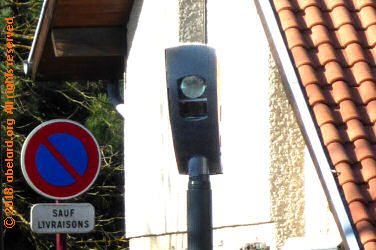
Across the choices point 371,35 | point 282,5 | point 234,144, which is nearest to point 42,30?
point 234,144

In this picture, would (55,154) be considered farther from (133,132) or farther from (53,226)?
(133,132)

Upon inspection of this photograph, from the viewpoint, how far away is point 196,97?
17.8 feet

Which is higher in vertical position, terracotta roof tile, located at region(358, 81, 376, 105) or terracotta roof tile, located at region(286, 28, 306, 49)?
terracotta roof tile, located at region(286, 28, 306, 49)

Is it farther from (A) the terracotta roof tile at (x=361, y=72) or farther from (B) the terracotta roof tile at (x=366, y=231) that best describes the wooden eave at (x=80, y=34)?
(B) the terracotta roof tile at (x=366, y=231)

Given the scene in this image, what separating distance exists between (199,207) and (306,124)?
1393 mm

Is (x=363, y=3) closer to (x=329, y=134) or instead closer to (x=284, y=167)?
(x=284, y=167)

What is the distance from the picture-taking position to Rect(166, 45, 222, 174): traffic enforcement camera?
5.33 meters

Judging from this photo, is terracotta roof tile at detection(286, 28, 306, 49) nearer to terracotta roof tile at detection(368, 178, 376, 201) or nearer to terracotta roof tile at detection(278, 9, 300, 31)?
terracotta roof tile at detection(278, 9, 300, 31)

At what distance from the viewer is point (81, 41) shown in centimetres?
1121

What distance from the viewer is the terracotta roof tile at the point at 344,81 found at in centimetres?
634

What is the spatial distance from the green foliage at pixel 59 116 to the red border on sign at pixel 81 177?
347 inches

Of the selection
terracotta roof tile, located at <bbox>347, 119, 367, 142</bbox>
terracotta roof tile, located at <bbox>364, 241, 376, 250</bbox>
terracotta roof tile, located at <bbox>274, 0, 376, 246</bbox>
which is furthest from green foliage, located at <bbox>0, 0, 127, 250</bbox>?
terracotta roof tile, located at <bbox>364, 241, 376, 250</bbox>

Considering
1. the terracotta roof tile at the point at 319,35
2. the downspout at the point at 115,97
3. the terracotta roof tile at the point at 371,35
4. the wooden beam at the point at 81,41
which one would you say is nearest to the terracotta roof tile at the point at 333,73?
the terracotta roof tile at the point at 319,35

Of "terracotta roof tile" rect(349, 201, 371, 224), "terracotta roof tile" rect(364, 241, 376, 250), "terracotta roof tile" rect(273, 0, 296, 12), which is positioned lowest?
"terracotta roof tile" rect(364, 241, 376, 250)
